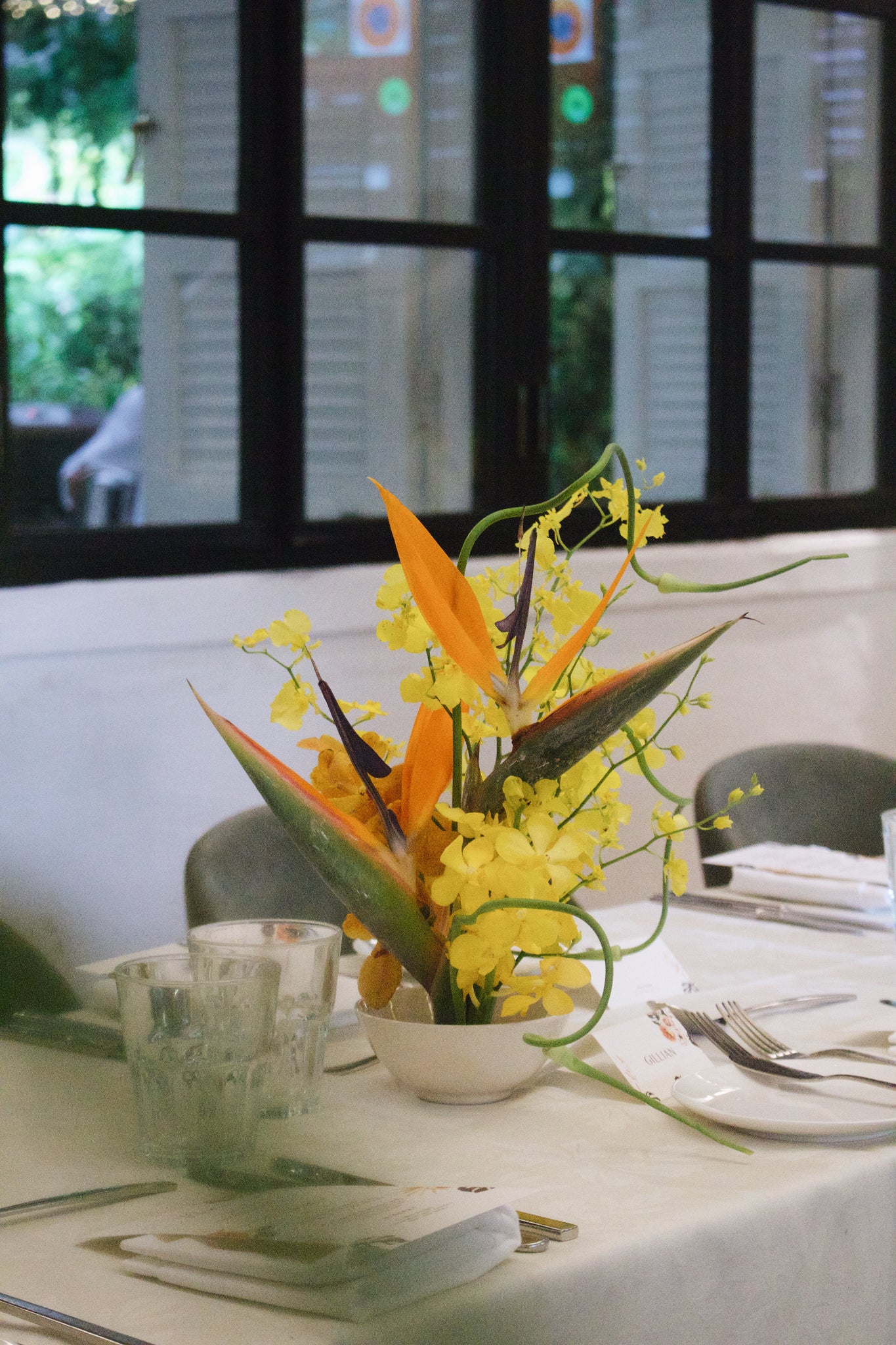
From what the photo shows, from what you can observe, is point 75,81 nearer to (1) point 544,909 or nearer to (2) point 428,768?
(2) point 428,768

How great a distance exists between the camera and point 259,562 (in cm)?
294

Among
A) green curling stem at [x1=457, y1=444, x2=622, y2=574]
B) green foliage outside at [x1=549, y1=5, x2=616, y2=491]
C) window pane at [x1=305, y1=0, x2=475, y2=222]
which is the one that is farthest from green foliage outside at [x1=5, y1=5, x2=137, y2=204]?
green curling stem at [x1=457, y1=444, x2=622, y2=574]

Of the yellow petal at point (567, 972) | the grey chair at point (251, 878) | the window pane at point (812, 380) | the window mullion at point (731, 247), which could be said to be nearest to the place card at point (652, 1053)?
the yellow petal at point (567, 972)

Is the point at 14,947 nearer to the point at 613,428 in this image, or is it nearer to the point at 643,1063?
the point at 643,1063

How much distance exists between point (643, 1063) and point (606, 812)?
18 cm

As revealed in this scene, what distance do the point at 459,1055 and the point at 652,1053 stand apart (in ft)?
→ 0.49

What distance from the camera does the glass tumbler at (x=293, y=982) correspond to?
1.01 meters

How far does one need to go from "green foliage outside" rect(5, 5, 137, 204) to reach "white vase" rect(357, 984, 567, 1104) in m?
2.05

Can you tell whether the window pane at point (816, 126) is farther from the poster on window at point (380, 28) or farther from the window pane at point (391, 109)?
the poster on window at point (380, 28)

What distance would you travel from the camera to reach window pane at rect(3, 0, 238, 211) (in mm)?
2764

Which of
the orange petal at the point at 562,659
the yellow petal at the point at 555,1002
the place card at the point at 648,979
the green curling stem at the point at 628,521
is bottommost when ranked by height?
the place card at the point at 648,979

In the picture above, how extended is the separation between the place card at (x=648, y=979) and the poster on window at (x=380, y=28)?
2.28 meters

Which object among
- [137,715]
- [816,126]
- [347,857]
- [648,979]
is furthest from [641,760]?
[816,126]

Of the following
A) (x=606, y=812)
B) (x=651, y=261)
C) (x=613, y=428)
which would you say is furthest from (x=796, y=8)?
(x=606, y=812)
